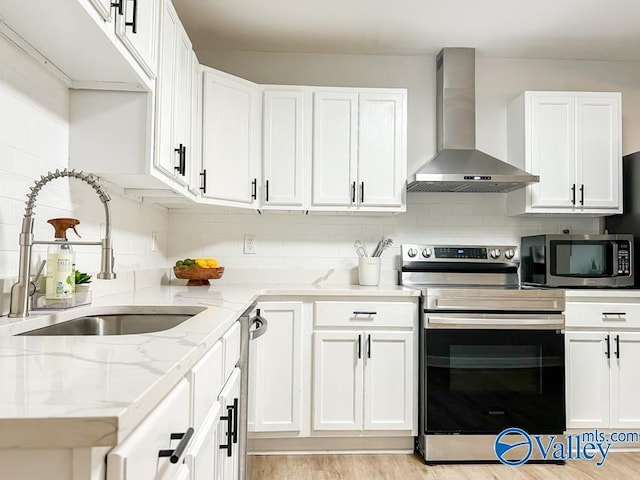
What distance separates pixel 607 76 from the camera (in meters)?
3.57

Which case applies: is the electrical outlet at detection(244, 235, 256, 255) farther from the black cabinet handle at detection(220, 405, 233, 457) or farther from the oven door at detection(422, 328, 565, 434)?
the black cabinet handle at detection(220, 405, 233, 457)

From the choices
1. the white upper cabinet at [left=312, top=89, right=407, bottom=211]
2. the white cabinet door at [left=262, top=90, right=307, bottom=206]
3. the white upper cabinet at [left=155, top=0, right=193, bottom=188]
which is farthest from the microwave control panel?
the white upper cabinet at [left=155, top=0, right=193, bottom=188]

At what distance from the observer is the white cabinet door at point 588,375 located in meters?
2.86

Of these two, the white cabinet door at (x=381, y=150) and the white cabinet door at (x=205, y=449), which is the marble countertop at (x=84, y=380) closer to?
the white cabinet door at (x=205, y=449)

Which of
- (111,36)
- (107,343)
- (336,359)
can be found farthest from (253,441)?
(111,36)

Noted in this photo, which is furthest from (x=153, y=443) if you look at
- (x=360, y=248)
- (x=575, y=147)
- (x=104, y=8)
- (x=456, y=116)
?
(x=575, y=147)

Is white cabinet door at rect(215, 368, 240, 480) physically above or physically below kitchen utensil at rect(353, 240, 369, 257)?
below

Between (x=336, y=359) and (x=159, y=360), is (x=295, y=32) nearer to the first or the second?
(x=336, y=359)

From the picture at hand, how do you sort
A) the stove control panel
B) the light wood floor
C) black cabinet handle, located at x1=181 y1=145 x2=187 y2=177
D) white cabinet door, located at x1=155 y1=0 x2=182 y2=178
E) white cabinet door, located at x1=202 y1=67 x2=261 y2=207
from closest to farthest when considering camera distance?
white cabinet door, located at x1=155 y1=0 x2=182 y2=178 → black cabinet handle, located at x1=181 y1=145 x2=187 y2=177 → the light wood floor → white cabinet door, located at x1=202 y1=67 x2=261 y2=207 → the stove control panel

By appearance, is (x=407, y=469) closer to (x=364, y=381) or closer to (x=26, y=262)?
(x=364, y=381)

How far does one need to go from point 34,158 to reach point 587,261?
116 inches

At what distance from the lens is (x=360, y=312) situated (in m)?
2.80

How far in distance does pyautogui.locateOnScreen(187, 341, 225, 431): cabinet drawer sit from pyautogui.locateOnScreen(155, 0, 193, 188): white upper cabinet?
2.90 feet

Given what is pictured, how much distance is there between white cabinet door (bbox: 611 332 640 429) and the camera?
113 inches
